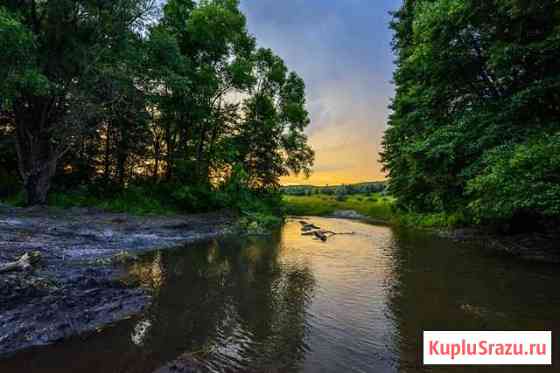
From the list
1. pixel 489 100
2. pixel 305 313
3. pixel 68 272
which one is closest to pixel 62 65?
pixel 68 272

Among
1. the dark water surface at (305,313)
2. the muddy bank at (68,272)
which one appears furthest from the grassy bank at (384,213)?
the muddy bank at (68,272)

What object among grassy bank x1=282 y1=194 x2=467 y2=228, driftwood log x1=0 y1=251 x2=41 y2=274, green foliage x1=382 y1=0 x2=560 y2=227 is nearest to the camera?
driftwood log x1=0 y1=251 x2=41 y2=274

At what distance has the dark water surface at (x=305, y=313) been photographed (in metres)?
4.25

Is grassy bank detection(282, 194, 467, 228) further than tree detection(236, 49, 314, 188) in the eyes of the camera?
No

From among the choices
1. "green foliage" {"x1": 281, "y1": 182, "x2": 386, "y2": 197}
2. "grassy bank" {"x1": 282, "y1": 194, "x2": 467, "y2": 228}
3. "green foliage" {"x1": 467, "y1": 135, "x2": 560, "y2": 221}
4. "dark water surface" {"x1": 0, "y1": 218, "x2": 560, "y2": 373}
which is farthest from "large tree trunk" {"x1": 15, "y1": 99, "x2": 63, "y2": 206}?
"green foliage" {"x1": 281, "y1": 182, "x2": 386, "y2": 197}

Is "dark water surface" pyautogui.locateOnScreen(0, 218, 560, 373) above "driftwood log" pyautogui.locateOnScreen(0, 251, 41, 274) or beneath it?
beneath

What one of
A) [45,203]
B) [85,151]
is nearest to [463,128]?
[45,203]

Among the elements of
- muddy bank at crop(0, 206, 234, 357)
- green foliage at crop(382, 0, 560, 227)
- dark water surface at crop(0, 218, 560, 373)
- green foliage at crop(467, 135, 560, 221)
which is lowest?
dark water surface at crop(0, 218, 560, 373)

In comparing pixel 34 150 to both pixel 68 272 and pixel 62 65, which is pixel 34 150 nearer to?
pixel 62 65

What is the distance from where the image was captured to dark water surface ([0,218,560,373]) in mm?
4250

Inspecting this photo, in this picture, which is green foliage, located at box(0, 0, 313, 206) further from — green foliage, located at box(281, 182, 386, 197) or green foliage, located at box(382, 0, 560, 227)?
green foliage, located at box(281, 182, 386, 197)

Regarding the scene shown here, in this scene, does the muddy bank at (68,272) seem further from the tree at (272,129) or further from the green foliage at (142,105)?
the tree at (272,129)

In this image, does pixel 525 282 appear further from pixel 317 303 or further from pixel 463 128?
pixel 463 128

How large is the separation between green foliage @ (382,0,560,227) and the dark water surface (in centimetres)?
317
